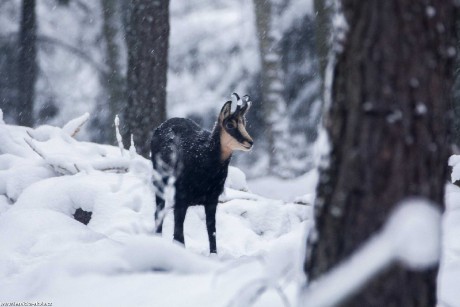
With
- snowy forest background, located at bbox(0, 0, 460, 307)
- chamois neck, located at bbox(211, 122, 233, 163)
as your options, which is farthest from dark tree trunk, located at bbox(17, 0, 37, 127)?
chamois neck, located at bbox(211, 122, 233, 163)

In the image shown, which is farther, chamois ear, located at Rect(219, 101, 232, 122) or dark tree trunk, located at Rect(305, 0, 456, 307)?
chamois ear, located at Rect(219, 101, 232, 122)

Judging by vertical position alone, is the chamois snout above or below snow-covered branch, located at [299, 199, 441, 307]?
below

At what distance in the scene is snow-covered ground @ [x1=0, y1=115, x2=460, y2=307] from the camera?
9.05 ft

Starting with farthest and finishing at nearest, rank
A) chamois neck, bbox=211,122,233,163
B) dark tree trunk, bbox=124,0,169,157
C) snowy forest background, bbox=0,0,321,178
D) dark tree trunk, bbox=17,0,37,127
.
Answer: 1. snowy forest background, bbox=0,0,321,178
2. dark tree trunk, bbox=17,0,37,127
3. dark tree trunk, bbox=124,0,169,157
4. chamois neck, bbox=211,122,233,163

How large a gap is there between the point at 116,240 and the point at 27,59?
10768 mm

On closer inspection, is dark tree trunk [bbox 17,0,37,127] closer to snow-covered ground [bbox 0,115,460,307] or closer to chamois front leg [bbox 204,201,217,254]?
snow-covered ground [bbox 0,115,460,307]

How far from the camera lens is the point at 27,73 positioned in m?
14.4

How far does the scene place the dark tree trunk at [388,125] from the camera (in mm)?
2070

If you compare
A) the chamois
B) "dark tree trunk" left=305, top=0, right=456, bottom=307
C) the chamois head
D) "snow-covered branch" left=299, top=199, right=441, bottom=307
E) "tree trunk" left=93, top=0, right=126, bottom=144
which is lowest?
"tree trunk" left=93, top=0, right=126, bottom=144

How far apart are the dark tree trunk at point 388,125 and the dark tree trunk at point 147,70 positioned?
649cm

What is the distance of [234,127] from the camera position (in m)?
5.49

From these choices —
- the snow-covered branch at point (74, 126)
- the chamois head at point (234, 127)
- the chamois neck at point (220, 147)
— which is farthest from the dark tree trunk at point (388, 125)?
the snow-covered branch at point (74, 126)

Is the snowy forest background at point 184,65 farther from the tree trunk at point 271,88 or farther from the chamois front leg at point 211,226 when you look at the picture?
the chamois front leg at point 211,226

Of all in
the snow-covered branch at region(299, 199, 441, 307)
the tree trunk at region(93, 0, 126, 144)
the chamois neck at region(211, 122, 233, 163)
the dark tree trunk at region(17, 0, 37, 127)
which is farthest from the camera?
the tree trunk at region(93, 0, 126, 144)
